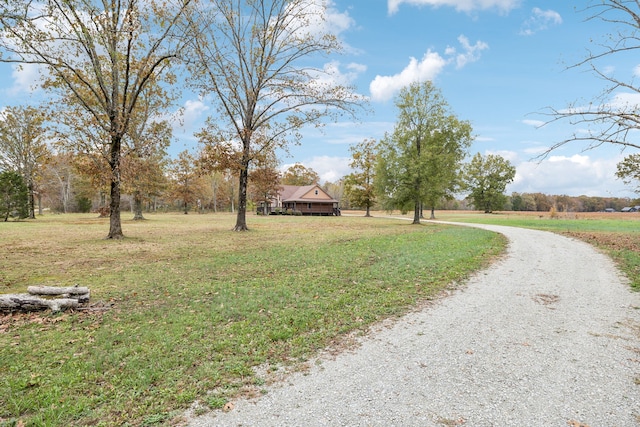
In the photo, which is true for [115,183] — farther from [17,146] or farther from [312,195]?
[312,195]

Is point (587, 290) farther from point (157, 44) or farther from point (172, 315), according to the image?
point (157, 44)

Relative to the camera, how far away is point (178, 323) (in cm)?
546

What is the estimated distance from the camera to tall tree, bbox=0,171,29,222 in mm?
27172

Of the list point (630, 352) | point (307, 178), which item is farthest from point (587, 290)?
point (307, 178)

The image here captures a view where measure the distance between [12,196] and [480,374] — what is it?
37.2 m

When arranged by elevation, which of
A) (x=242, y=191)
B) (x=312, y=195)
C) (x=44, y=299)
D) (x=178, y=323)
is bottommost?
(x=178, y=323)

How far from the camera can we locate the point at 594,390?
3.46 m

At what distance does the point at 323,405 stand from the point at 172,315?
3794 millimetres

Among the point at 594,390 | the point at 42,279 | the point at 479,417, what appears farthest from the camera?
the point at 42,279

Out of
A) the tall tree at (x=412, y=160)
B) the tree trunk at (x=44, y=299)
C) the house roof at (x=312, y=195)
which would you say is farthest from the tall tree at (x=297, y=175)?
the tree trunk at (x=44, y=299)

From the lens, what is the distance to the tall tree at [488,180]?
6094cm

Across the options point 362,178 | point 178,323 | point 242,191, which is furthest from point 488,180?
point 178,323

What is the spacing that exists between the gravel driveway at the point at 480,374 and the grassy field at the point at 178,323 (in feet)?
1.75

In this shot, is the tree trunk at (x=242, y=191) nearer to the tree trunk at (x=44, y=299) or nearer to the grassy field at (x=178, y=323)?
the grassy field at (x=178, y=323)
